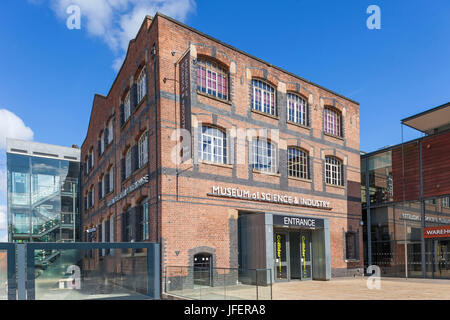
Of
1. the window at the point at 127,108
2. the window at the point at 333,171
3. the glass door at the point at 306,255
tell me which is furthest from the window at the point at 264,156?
the window at the point at 127,108

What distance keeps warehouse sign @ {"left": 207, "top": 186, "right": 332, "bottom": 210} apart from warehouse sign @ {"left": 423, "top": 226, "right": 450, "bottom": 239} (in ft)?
16.8

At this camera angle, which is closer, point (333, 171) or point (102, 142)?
point (333, 171)

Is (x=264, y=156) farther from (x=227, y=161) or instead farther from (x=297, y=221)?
(x=297, y=221)

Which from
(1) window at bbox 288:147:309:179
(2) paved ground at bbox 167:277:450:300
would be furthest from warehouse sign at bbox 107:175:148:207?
(1) window at bbox 288:147:309:179

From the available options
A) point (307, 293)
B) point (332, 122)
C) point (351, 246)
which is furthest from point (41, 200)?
point (307, 293)

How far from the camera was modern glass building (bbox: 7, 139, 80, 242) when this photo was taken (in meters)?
33.6

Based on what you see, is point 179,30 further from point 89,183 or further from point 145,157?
point 89,183

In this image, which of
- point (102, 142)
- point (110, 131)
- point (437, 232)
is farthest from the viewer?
point (102, 142)

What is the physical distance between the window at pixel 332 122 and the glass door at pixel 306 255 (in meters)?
6.62

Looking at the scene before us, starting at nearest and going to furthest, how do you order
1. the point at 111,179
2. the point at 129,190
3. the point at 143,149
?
the point at 143,149
the point at 129,190
the point at 111,179

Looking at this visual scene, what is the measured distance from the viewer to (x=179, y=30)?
16.9 meters

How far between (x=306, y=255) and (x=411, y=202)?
700 centimetres

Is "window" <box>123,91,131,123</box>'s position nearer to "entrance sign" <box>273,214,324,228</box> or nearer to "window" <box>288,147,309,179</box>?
"window" <box>288,147,309,179</box>

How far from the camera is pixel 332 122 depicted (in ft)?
78.7
